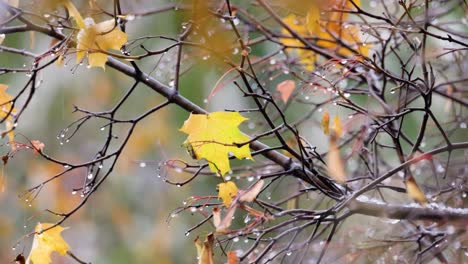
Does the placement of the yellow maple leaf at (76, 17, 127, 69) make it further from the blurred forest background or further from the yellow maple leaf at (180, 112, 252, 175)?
the blurred forest background

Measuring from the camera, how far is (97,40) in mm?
1089

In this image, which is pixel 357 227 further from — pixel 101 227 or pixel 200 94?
pixel 101 227

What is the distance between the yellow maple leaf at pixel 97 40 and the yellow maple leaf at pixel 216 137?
0.53 ft

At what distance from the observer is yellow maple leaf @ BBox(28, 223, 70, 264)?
46.9 inches

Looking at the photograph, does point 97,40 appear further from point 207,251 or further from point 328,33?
point 328,33

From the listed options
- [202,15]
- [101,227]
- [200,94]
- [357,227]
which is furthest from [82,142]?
[202,15]

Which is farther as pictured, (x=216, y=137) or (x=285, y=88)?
(x=285, y=88)

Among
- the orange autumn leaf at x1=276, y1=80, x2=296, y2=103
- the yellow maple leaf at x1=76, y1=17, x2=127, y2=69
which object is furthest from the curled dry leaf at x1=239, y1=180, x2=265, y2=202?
the orange autumn leaf at x1=276, y1=80, x2=296, y2=103

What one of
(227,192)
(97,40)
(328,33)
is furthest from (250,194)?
(328,33)

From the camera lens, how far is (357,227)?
5.56ft

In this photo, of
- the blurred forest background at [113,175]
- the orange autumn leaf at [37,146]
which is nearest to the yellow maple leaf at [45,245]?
the orange autumn leaf at [37,146]

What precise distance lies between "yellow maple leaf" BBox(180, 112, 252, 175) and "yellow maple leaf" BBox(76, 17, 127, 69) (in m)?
0.16

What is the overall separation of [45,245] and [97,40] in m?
0.37

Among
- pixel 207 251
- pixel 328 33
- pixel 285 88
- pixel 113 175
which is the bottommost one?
pixel 207 251
